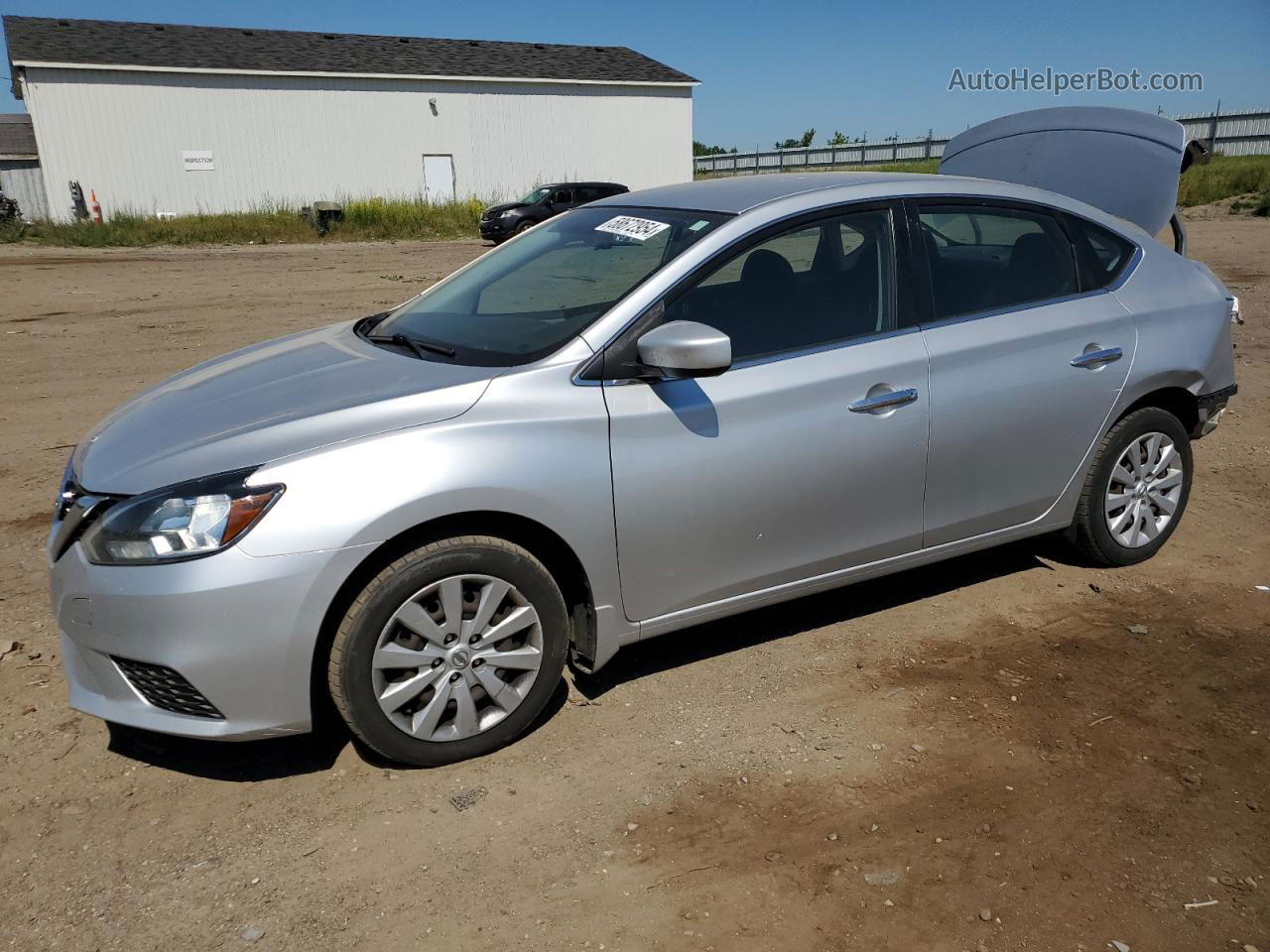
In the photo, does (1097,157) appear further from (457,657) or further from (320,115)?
(320,115)

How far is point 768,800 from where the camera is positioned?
3154mm

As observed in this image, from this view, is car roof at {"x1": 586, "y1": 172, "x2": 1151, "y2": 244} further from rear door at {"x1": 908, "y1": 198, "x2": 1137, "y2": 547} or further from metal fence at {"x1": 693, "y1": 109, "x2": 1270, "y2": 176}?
metal fence at {"x1": 693, "y1": 109, "x2": 1270, "y2": 176}

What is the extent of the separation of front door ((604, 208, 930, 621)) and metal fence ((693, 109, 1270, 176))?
3606cm

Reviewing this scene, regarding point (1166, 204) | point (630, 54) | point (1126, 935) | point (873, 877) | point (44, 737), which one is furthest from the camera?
point (630, 54)

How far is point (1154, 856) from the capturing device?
2.87 m

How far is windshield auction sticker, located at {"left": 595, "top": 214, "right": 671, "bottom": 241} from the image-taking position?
391cm

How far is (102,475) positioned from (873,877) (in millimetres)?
2559

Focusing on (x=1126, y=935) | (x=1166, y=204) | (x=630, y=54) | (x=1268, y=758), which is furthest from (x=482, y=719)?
(x=630, y=54)

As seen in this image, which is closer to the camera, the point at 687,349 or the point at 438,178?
the point at 687,349

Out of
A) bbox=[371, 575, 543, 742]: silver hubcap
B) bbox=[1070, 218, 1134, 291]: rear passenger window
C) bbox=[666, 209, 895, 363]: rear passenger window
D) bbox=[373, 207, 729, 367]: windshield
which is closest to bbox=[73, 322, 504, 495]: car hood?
bbox=[373, 207, 729, 367]: windshield

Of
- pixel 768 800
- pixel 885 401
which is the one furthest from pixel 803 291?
pixel 768 800

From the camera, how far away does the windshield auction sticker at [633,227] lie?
3906mm

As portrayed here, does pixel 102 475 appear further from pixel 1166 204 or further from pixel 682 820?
pixel 1166 204

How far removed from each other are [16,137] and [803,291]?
3944cm
